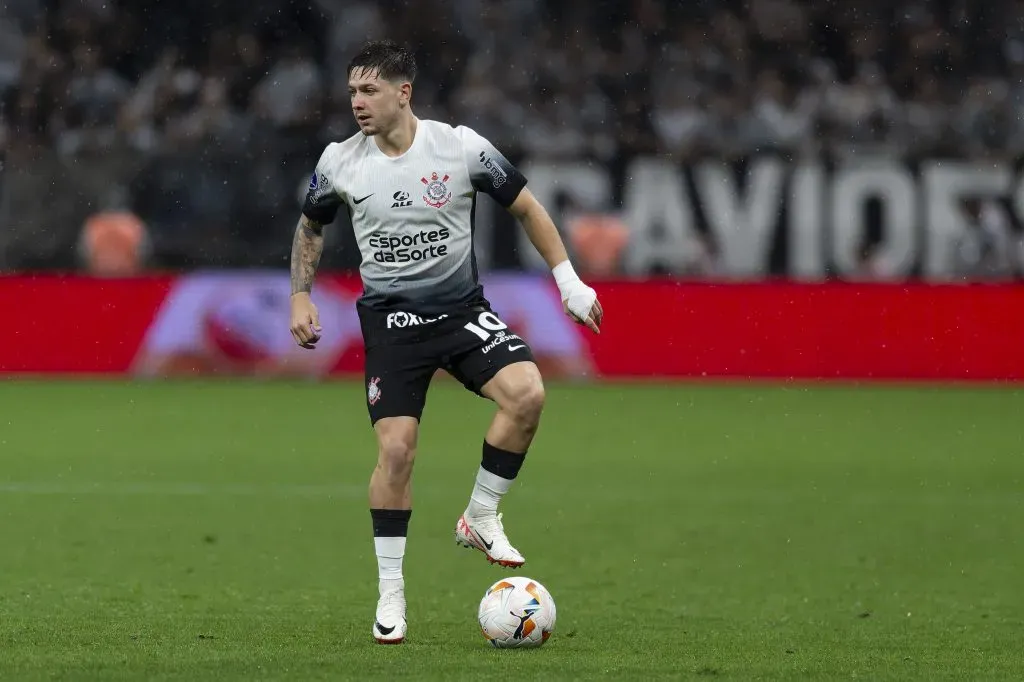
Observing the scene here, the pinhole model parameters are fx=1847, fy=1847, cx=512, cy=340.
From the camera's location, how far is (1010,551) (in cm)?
839

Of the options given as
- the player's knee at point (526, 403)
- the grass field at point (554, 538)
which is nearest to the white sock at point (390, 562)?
the grass field at point (554, 538)

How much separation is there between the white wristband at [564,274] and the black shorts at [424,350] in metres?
0.26

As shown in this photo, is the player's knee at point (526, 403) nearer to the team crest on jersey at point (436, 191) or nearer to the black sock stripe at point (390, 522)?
the black sock stripe at point (390, 522)

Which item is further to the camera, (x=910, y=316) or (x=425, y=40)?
(x=425, y=40)

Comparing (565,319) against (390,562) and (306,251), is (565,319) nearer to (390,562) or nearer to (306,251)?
(306,251)

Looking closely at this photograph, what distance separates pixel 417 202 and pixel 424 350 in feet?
1.69

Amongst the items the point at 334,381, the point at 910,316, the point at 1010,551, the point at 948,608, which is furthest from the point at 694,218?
the point at 948,608

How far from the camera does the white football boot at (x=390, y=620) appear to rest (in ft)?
19.5

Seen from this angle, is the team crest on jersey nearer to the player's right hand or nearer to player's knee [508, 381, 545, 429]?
the player's right hand

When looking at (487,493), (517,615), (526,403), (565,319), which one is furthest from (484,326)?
(565,319)

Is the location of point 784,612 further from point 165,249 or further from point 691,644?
point 165,249

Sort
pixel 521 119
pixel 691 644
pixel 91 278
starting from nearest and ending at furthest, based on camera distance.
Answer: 1. pixel 691 644
2. pixel 91 278
3. pixel 521 119

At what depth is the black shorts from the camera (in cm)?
633

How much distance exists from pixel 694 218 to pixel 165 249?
4850 mm
